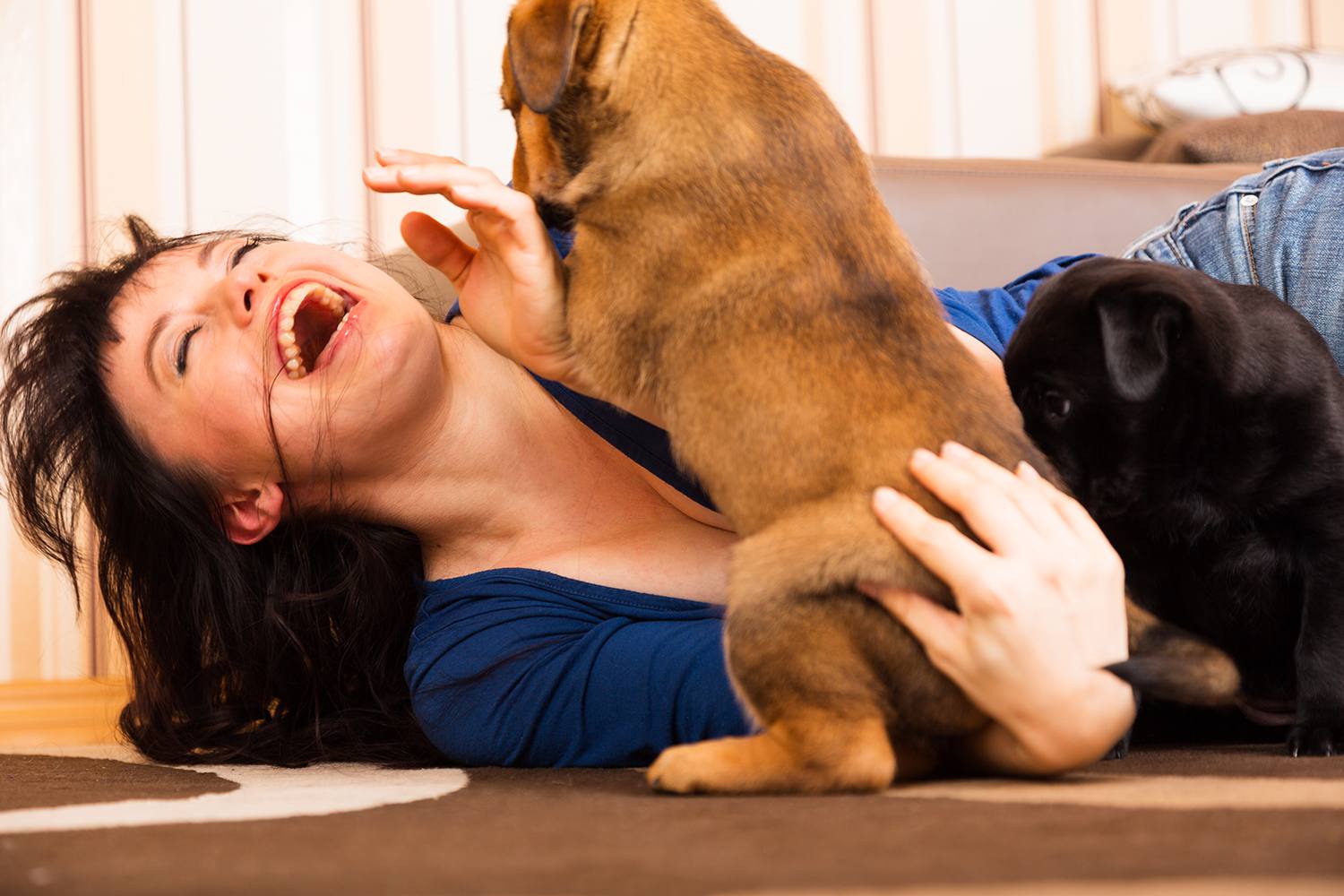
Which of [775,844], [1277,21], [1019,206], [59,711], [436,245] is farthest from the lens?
[1277,21]

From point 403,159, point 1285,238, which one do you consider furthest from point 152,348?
point 1285,238

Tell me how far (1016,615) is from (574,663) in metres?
0.71

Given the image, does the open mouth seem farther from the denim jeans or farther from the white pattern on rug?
the denim jeans

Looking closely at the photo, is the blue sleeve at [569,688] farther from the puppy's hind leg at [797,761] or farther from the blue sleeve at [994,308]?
the blue sleeve at [994,308]

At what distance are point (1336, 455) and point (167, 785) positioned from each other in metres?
1.34

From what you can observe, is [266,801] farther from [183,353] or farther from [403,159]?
[183,353]

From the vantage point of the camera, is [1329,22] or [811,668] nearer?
[811,668]

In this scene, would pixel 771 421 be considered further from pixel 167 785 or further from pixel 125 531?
pixel 125 531

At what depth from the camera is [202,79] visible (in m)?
2.98

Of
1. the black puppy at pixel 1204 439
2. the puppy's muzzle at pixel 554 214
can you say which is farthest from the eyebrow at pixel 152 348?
the black puppy at pixel 1204 439

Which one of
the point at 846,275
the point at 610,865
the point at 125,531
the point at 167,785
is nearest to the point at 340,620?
the point at 125,531

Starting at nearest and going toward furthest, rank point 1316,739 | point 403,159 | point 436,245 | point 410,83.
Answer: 1. point 1316,739
2. point 403,159
3. point 436,245
4. point 410,83

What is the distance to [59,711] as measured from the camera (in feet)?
9.05

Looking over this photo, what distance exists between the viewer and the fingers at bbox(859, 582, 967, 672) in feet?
3.45
